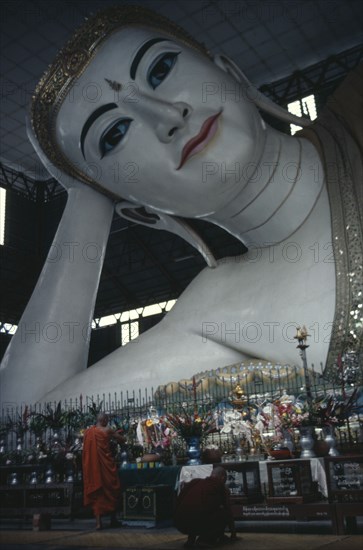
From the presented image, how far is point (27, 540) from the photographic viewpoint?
3.43 metres

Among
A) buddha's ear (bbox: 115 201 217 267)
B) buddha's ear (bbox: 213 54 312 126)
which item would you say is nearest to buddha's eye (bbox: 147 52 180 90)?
buddha's ear (bbox: 213 54 312 126)

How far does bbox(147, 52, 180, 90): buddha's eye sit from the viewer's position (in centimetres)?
495

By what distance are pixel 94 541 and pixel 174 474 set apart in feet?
3.01

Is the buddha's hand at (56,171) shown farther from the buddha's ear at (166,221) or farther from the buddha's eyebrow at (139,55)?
the buddha's eyebrow at (139,55)

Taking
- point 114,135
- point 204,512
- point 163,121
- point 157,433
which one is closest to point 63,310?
point 157,433

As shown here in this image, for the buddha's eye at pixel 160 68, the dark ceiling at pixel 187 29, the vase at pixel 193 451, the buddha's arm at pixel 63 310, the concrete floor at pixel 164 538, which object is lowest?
the concrete floor at pixel 164 538

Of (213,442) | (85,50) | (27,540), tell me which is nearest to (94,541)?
(27,540)

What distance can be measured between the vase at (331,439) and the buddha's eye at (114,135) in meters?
2.91

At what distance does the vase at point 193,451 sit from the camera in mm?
4083

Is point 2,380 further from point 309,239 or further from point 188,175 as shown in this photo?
point 309,239

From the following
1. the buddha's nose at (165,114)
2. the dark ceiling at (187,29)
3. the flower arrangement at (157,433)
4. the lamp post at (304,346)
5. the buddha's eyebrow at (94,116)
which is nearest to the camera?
the lamp post at (304,346)

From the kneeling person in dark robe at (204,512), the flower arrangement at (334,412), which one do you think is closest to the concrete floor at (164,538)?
the kneeling person in dark robe at (204,512)

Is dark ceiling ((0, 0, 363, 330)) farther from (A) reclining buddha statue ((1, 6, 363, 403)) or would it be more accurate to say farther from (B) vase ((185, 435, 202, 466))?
(B) vase ((185, 435, 202, 466))

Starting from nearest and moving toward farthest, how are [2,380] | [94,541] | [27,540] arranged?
1. [94,541]
2. [27,540]
3. [2,380]
